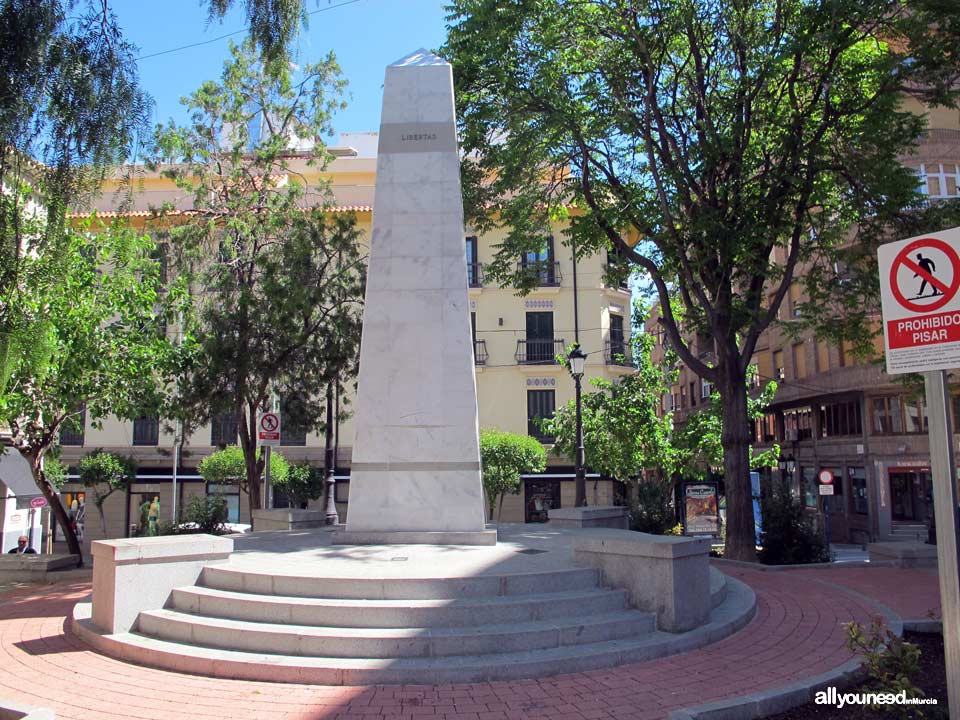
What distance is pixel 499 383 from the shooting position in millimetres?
33281

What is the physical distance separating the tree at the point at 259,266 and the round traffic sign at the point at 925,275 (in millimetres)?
14231

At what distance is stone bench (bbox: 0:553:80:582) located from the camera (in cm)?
1265

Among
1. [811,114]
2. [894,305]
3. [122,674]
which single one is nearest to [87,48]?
[122,674]

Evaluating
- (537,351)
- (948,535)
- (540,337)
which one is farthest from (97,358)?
(540,337)

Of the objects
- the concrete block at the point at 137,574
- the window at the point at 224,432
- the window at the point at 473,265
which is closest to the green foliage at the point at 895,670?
the concrete block at the point at 137,574

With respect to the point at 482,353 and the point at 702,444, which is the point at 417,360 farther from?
the point at 482,353

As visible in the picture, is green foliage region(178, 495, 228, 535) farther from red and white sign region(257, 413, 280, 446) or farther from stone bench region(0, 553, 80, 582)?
stone bench region(0, 553, 80, 582)

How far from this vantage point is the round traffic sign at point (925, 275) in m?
4.61

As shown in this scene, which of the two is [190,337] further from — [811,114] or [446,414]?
[811,114]

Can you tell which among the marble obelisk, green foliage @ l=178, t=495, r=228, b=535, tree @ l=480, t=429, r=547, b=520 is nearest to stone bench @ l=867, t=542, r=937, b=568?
the marble obelisk

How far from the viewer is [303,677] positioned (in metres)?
6.34

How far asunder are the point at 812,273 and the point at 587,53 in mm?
6744

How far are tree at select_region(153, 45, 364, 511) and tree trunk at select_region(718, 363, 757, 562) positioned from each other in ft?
29.3

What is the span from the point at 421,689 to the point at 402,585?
5.14ft
